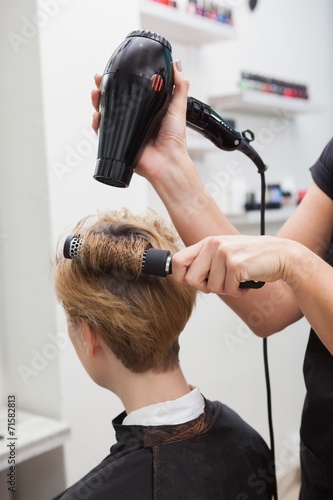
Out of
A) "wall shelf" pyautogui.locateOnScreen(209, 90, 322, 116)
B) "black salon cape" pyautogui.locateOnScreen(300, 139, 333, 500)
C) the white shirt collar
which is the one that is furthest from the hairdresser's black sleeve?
"wall shelf" pyautogui.locateOnScreen(209, 90, 322, 116)

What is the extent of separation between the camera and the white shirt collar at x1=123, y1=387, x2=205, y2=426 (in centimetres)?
107

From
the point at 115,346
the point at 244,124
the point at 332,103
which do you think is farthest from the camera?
the point at 332,103

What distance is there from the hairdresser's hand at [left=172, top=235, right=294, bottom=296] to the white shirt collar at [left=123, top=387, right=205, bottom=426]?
415 millimetres

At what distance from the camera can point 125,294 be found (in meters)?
1.06

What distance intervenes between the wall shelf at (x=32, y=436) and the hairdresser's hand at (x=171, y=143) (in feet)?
2.84

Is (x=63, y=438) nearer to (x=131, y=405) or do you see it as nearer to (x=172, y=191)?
(x=131, y=405)

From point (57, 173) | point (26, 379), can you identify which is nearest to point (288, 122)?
point (57, 173)

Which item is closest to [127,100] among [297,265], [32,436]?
[297,265]

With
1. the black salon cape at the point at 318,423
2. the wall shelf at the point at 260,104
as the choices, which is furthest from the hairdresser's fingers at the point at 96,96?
the wall shelf at the point at 260,104

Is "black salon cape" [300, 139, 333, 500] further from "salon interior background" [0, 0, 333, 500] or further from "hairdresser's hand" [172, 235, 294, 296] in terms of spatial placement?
"salon interior background" [0, 0, 333, 500]

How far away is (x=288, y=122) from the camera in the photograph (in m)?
3.00

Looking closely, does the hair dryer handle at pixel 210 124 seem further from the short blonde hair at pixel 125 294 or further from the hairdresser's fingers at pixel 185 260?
the hairdresser's fingers at pixel 185 260

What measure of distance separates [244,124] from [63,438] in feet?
5.60

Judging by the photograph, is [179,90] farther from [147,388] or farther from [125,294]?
[147,388]
